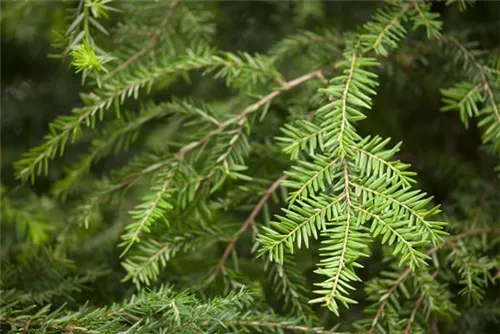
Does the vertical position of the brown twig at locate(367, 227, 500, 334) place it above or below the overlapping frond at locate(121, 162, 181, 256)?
below

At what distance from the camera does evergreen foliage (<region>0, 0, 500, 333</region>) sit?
28.7 inches

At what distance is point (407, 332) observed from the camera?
851mm

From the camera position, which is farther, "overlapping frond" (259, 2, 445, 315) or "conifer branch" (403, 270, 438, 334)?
"conifer branch" (403, 270, 438, 334)

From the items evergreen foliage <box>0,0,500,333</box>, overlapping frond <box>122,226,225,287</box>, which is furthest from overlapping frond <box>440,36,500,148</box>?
overlapping frond <box>122,226,225,287</box>

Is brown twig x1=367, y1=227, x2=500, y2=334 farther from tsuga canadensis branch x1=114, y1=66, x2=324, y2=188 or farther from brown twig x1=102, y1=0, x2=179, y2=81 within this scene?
brown twig x1=102, y1=0, x2=179, y2=81

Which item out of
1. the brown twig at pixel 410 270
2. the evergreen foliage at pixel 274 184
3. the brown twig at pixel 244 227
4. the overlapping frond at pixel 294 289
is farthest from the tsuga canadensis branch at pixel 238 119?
the brown twig at pixel 410 270

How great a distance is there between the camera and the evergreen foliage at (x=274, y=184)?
729mm

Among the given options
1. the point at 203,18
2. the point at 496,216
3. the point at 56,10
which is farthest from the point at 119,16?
the point at 496,216

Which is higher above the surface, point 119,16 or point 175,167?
point 119,16

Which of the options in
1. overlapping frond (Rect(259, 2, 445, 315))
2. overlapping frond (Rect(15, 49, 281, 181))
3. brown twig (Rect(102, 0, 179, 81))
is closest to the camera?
overlapping frond (Rect(259, 2, 445, 315))

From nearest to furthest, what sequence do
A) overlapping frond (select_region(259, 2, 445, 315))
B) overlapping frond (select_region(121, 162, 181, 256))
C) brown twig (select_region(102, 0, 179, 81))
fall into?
1. overlapping frond (select_region(259, 2, 445, 315))
2. overlapping frond (select_region(121, 162, 181, 256))
3. brown twig (select_region(102, 0, 179, 81))

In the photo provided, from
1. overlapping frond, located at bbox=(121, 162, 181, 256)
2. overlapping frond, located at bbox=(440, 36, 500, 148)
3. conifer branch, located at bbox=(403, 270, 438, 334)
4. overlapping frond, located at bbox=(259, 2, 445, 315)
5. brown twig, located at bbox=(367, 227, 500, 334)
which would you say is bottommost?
conifer branch, located at bbox=(403, 270, 438, 334)

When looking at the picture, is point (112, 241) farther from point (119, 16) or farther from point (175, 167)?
point (119, 16)

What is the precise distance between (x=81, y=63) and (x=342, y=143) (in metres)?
0.35
